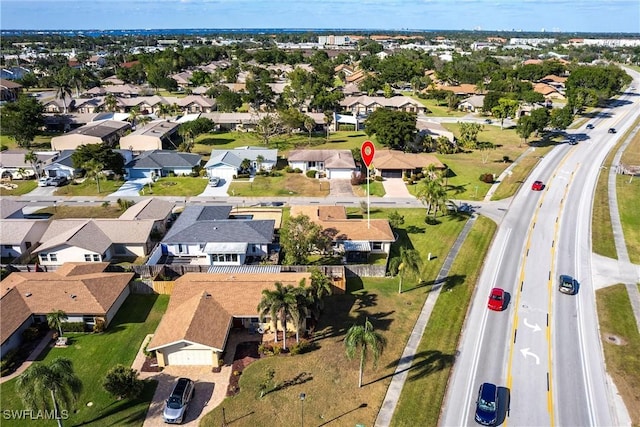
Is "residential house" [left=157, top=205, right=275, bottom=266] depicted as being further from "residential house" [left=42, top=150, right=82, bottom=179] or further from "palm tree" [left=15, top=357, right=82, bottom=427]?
"residential house" [left=42, top=150, right=82, bottom=179]

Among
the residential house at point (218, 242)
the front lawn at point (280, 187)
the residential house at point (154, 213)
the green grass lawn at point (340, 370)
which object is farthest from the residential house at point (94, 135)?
the green grass lawn at point (340, 370)

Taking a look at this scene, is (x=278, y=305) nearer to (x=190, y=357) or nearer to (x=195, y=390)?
(x=190, y=357)

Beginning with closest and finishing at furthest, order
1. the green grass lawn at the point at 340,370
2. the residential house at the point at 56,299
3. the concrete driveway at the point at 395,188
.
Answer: the green grass lawn at the point at 340,370 → the residential house at the point at 56,299 → the concrete driveway at the point at 395,188

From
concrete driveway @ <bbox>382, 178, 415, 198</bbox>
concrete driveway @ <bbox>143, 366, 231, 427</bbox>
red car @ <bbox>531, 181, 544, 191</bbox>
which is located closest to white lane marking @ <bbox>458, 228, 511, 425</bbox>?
concrete driveway @ <bbox>143, 366, 231, 427</bbox>

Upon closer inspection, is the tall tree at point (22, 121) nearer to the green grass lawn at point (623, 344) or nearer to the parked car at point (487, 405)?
the parked car at point (487, 405)

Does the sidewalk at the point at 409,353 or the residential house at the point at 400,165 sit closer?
the sidewalk at the point at 409,353

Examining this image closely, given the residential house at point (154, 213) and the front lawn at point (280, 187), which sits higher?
the residential house at point (154, 213)

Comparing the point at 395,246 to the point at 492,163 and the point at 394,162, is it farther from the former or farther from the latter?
the point at 492,163
